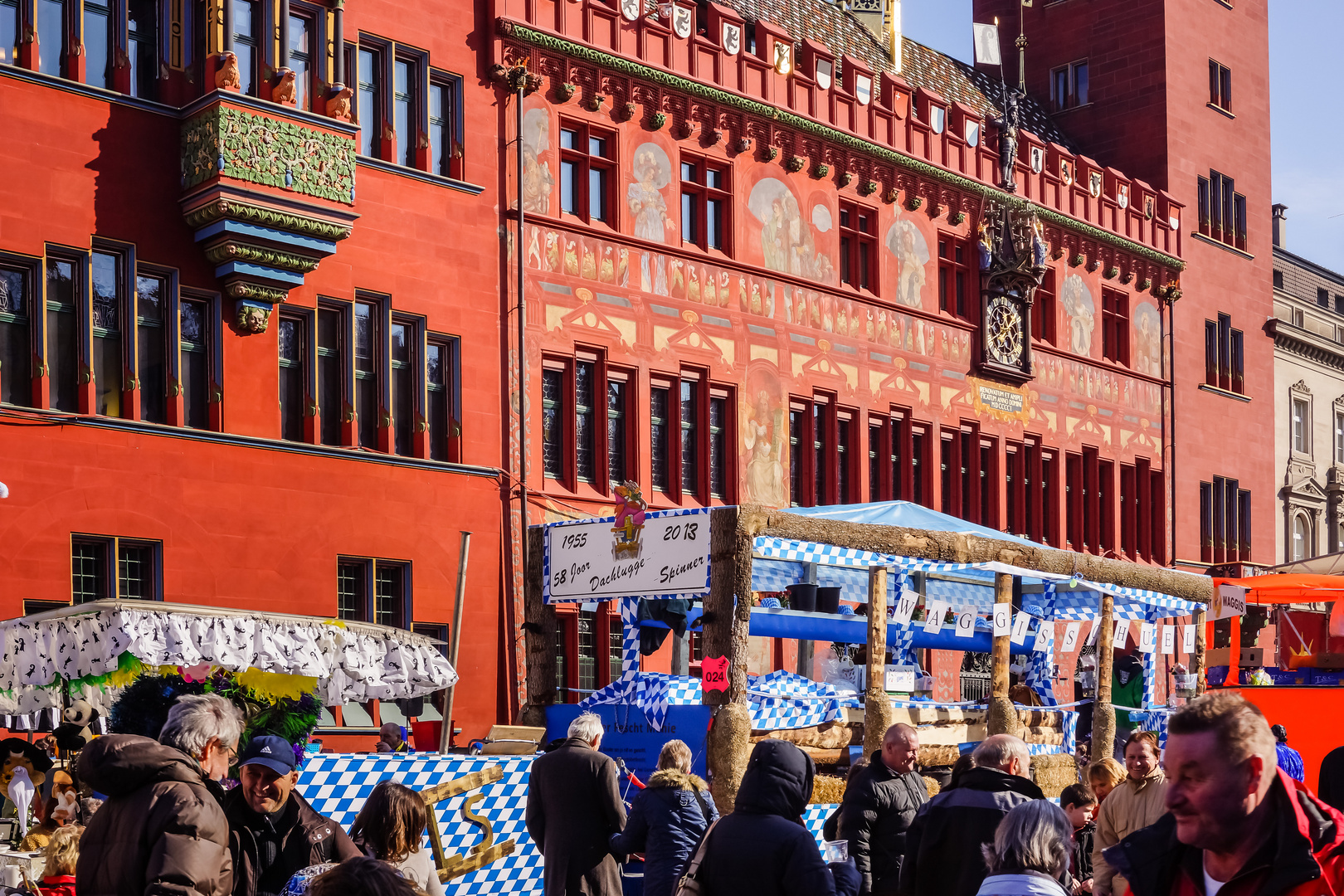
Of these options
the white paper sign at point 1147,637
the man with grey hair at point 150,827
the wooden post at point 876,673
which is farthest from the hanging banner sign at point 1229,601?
the man with grey hair at point 150,827

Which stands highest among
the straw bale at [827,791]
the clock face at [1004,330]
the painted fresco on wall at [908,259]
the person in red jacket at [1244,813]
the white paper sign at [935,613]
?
the painted fresco on wall at [908,259]

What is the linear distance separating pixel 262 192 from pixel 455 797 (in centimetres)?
1045

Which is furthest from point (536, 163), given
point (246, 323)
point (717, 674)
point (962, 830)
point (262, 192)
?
point (962, 830)

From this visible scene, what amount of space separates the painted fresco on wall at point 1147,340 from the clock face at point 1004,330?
14.8 ft

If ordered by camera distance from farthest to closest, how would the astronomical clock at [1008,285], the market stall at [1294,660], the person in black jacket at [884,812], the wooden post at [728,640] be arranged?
the astronomical clock at [1008,285] → the market stall at [1294,660] → the wooden post at [728,640] → the person in black jacket at [884,812]

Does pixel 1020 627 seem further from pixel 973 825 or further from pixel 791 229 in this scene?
pixel 973 825

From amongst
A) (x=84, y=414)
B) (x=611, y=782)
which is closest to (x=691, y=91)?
(x=84, y=414)

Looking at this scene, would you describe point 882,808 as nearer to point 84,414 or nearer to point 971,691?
point 84,414

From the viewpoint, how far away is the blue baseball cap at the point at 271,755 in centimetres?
634

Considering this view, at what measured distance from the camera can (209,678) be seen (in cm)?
1354

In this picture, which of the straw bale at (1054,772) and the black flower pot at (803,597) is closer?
the straw bale at (1054,772)

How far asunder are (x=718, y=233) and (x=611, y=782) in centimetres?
1793

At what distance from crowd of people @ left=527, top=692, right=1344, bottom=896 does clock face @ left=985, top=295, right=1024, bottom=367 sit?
22.3 meters

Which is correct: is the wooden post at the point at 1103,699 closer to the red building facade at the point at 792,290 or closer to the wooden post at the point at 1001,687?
the wooden post at the point at 1001,687
